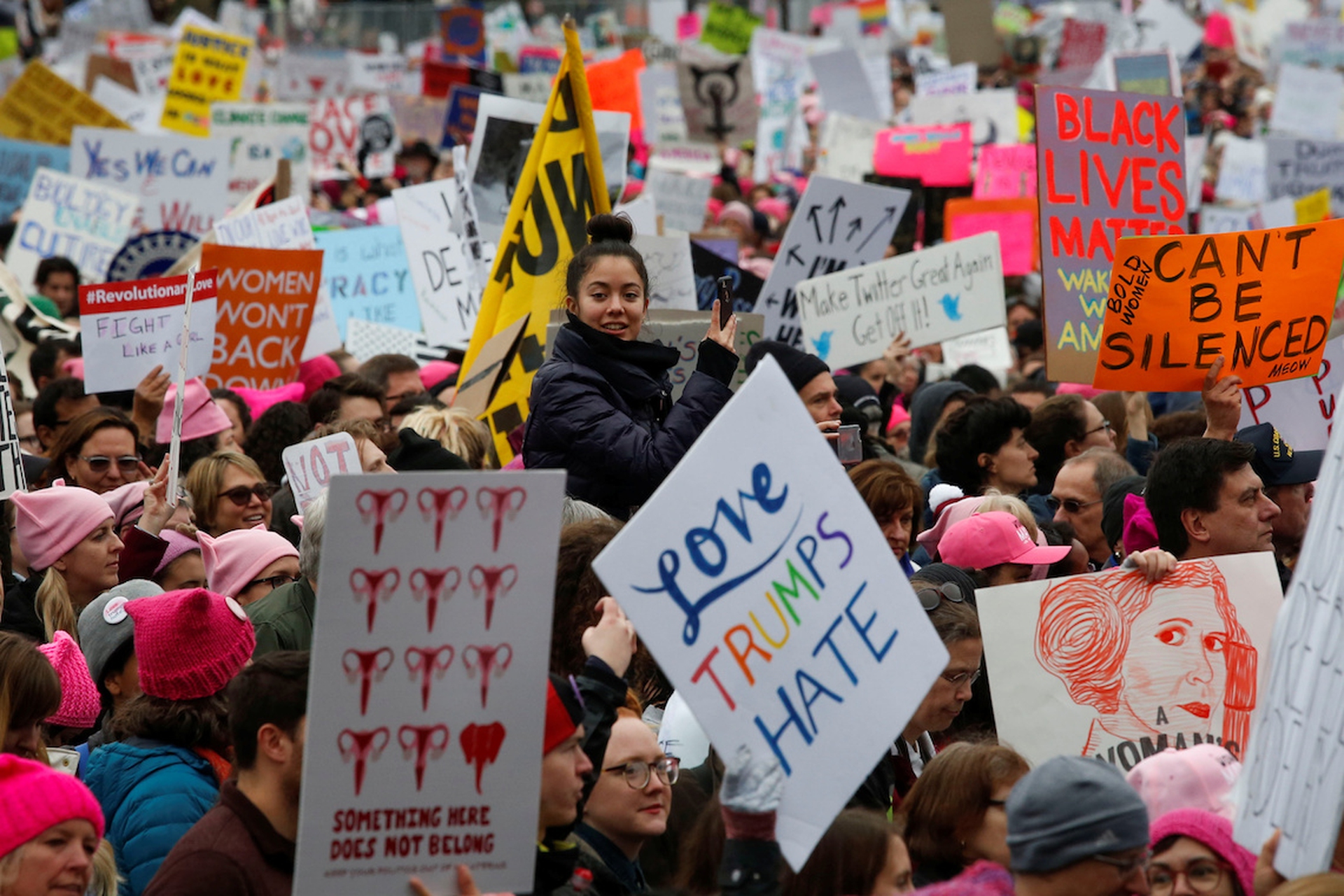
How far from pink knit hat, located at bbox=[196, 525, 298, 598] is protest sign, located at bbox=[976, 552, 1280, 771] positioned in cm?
193

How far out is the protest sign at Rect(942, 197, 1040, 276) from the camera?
486 inches

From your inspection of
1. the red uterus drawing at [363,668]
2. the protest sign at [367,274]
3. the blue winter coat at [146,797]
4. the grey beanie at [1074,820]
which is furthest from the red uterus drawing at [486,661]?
→ the protest sign at [367,274]

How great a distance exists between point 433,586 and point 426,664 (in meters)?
0.13

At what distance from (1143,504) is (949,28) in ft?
67.9

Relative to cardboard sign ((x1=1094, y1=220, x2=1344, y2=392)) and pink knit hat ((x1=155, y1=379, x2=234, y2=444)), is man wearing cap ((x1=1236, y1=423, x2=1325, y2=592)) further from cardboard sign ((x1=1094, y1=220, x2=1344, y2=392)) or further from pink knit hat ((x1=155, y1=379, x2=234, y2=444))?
pink knit hat ((x1=155, y1=379, x2=234, y2=444))

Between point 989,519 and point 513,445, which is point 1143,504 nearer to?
point 989,519

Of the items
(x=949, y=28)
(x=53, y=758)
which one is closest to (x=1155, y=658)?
(x=53, y=758)

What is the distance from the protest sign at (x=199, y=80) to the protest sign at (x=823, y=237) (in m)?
9.65

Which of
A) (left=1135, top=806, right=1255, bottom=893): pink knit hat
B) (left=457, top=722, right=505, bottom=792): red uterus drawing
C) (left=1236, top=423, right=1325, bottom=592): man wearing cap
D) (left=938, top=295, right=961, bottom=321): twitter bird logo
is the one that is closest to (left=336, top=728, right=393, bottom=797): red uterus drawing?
(left=457, top=722, right=505, bottom=792): red uterus drawing

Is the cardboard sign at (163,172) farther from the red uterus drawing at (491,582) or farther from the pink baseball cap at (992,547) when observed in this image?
the red uterus drawing at (491,582)

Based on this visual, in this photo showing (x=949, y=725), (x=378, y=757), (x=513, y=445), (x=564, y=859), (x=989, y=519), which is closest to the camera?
(x=378, y=757)

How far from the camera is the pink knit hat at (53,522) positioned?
16.5 ft

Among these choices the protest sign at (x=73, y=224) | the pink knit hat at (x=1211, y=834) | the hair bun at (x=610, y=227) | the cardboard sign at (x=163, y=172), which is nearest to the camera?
the pink knit hat at (x=1211, y=834)

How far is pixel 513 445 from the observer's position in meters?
6.71
